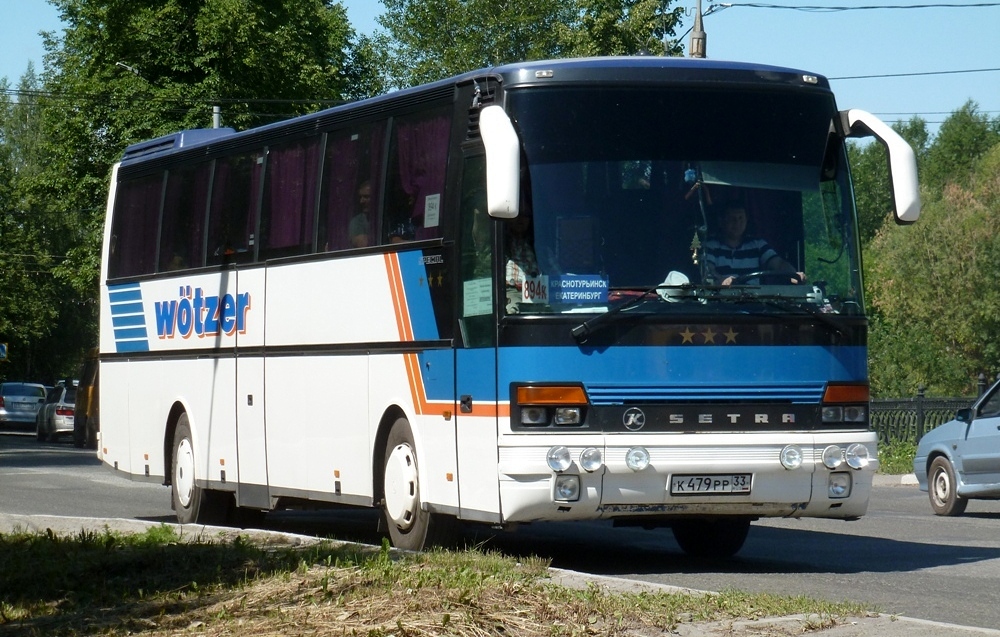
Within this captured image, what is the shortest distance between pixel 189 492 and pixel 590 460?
6984mm

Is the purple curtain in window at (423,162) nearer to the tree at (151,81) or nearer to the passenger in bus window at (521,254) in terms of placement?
the passenger in bus window at (521,254)

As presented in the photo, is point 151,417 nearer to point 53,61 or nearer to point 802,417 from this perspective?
point 802,417

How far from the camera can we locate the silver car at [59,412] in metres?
51.3

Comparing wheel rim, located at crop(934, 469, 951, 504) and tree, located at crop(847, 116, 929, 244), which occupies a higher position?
tree, located at crop(847, 116, 929, 244)

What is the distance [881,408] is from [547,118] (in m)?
18.7

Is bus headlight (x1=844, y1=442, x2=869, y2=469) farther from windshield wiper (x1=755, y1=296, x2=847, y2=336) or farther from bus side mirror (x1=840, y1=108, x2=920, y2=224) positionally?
bus side mirror (x1=840, y1=108, x2=920, y2=224)

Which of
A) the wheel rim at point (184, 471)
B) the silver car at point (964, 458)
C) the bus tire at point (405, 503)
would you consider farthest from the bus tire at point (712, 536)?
the silver car at point (964, 458)

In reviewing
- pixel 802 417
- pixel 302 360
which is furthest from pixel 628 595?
pixel 302 360

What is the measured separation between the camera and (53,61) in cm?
7738

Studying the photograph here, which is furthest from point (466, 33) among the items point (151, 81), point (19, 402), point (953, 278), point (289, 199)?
point (289, 199)

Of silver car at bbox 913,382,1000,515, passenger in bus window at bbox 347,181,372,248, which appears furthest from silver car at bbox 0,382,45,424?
passenger in bus window at bbox 347,181,372,248

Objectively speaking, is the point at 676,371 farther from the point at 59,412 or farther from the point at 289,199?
the point at 59,412

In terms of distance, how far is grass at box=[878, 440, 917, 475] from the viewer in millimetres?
26281

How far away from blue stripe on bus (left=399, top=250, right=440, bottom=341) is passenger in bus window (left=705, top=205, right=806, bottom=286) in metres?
2.00
